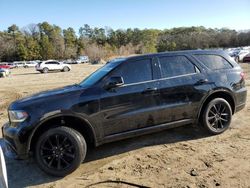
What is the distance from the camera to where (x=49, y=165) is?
477cm

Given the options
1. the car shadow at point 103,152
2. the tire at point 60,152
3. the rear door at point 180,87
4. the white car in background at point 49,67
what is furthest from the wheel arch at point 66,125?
the white car in background at point 49,67

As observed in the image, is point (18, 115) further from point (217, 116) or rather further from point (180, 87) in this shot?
point (217, 116)

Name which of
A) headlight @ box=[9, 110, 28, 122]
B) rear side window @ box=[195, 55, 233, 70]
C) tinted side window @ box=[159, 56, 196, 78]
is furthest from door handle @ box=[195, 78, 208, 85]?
headlight @ box=[9, 110, 28, 122]

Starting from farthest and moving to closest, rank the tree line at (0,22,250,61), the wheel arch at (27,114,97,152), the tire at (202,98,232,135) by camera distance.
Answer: the tree line at (0,22,250,61), the tire at (202,98,232,135), the wheel arch at (27,114,97,152)

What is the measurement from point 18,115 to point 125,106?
5.72 ft

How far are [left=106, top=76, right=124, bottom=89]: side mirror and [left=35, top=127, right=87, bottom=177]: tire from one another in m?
1.00

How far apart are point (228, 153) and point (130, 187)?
1969mm

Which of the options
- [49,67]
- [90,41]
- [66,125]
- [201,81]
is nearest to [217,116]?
[201,81]

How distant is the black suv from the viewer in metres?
4.78

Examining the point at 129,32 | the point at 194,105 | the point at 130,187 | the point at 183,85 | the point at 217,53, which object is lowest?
the point at 130,187

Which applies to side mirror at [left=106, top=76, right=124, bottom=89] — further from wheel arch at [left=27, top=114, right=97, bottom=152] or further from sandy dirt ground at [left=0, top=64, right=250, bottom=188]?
sandy dirt ground at [left=0, top=64, right=250, bottom=188]

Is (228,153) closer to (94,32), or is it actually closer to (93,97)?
(93,97)

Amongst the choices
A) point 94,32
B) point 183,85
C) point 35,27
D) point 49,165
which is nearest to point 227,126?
point 183,85

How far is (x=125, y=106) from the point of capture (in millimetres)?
5234
